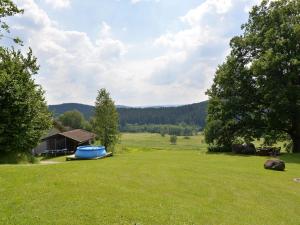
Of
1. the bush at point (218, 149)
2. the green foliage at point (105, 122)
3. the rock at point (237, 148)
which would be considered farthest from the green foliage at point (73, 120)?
the rock at point (237, 148)

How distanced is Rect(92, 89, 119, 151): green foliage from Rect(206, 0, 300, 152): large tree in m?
18.9

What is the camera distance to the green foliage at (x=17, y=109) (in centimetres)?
3112

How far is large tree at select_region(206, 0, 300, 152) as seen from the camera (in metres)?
42.5

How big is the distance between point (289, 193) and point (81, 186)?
12.1 metres

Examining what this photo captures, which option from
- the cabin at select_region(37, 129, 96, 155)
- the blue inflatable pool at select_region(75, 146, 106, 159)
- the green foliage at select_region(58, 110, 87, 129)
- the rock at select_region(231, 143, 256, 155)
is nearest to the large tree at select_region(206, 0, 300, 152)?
the rock at select_region(231, 143, 256, 155)

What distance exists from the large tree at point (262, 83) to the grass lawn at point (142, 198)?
891 inches

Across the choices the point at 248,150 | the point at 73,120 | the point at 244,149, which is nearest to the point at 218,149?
the point at 244,149

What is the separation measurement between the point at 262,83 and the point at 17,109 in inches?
1240

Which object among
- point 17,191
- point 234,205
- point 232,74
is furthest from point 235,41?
point 17,191

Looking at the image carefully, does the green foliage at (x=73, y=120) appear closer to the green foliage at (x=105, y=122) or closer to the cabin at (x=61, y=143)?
the cabin at (x=61, y=143)

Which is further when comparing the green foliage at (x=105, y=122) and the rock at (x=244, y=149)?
the green foliage at (x=105, y=122)

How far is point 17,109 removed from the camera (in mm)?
31828

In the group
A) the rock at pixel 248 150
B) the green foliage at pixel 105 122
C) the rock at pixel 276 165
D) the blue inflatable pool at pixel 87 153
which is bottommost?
the rock at pixel 276 165

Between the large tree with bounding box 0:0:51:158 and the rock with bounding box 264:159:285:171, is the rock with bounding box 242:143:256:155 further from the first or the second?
the large tree with bounding box 0:0:51:158
